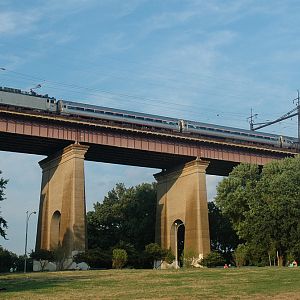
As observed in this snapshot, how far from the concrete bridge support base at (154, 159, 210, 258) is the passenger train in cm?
564

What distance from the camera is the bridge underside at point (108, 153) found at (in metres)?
71.4

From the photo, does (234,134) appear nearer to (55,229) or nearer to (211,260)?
(211,260)

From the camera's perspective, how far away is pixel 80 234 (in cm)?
6650

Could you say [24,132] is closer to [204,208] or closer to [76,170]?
[76,170]

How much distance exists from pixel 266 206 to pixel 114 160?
27.3 meters

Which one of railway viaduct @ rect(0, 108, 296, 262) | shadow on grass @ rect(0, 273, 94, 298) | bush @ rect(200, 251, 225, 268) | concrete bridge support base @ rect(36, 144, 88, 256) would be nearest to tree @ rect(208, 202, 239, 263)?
railway viaduct @ rect(0, 108, 296, 262)

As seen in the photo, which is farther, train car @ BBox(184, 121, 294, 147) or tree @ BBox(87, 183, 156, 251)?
tree @ BBox(87, 183, 156, 251)

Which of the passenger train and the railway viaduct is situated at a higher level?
the passenger train

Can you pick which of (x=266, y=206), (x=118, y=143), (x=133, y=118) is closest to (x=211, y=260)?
(x=266, y=206)

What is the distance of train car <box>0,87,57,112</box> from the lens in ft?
218

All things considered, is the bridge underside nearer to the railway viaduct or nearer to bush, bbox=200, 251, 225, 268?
the railway viaduct

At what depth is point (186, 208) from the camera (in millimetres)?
80562

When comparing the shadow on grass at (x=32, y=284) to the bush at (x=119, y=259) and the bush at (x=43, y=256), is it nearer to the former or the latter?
the bush at (x=119, y=259)

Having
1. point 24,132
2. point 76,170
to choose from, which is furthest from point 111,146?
point 24,132
